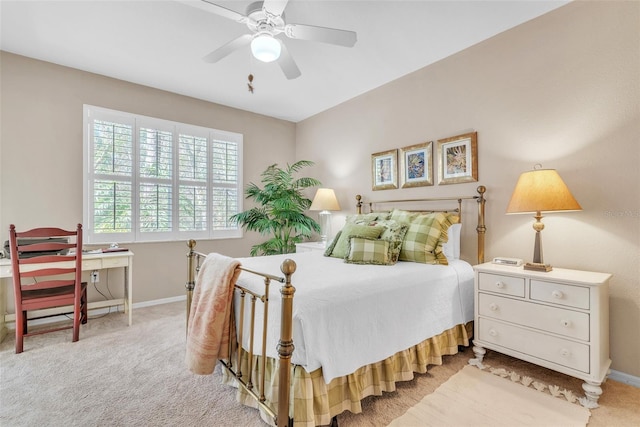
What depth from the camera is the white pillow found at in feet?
9.05

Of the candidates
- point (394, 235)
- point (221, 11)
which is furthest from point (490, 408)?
point (221, 11)

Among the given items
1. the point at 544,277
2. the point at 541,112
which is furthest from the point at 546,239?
the point at 541,112

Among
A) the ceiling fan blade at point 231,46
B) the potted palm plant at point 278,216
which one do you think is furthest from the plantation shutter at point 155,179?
the ceiling fan blade at point 231,46

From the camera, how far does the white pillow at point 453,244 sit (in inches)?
109

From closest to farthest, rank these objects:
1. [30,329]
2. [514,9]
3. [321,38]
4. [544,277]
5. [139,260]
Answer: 1. [544,277]
2. [321,38]
3. [514,9]
4. [30,329]
5. [139,260]

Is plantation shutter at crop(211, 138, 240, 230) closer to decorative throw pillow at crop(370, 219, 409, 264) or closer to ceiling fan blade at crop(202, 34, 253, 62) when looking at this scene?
ceiling fan blade at crop(202, 34, 253, 62)

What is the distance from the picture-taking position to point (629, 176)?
2.05m

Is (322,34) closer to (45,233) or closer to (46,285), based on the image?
(45,233)

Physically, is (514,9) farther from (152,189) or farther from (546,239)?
(152,189)

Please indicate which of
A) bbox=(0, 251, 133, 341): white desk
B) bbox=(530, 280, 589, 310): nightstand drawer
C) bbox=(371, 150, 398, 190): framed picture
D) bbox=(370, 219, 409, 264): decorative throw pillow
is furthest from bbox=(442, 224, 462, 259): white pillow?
bbox=(0, 251, 133, 341): white desk

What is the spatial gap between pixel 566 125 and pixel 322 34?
6.56 ft

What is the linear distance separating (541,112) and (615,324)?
1673mm

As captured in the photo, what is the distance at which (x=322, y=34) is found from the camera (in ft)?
6.77

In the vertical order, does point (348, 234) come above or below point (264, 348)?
above
